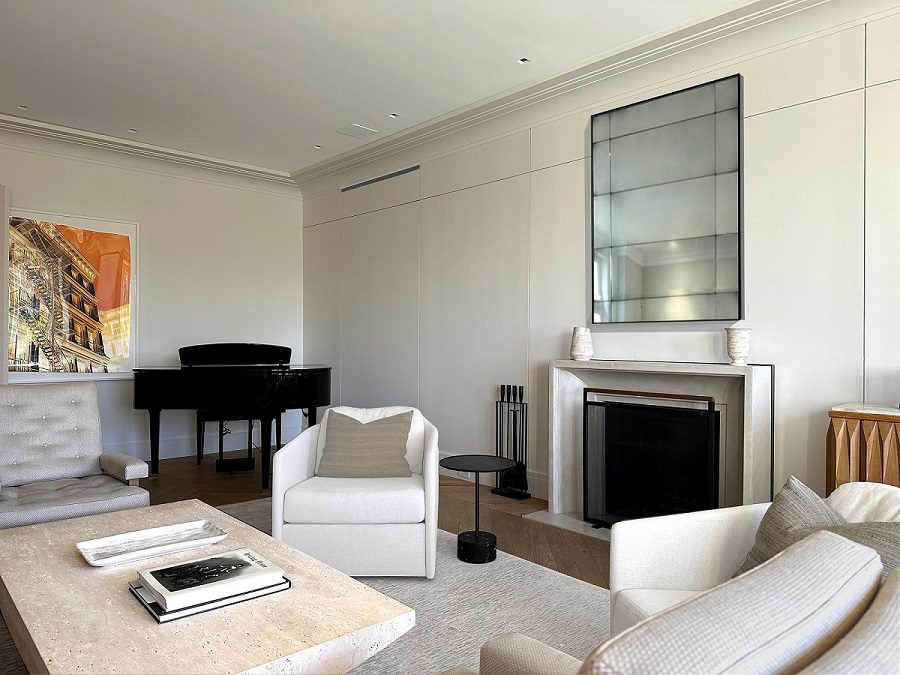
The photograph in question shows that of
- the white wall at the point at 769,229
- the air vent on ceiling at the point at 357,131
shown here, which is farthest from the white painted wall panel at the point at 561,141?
the air vent on ceiling at the point at 357,131

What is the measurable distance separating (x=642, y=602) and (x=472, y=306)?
3.78m

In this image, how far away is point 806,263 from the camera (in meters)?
3.47

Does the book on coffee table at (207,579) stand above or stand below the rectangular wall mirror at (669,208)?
below

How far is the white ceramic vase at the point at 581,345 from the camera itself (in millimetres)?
4305

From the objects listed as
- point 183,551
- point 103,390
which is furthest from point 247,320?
point 183,551

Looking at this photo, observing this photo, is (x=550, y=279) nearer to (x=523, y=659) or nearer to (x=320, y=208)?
(x=320, y=208)

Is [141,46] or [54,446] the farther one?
[141,46]

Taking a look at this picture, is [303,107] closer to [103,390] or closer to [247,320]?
[247,320]

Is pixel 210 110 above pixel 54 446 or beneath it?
above

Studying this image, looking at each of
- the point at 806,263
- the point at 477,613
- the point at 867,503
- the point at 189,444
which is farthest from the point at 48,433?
the point at 806,263

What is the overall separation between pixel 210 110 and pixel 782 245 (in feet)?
13.9

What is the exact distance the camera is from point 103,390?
6082mm

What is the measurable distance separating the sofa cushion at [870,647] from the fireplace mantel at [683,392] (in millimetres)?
2799

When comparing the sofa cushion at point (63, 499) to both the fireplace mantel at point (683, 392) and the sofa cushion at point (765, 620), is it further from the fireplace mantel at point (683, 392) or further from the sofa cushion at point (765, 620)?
the sofa cushion at point (765, 620)
